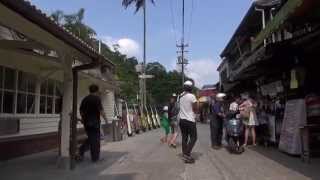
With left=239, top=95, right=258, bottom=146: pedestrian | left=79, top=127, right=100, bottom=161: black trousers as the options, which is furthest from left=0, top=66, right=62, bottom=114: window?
left=239, top=95, right=258, bottom=146: pedestrian

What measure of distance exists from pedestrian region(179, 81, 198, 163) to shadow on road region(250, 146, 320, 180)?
76.8 inches

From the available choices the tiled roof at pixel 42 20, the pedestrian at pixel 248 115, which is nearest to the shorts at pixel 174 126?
the pedestrian at pixel 248 115

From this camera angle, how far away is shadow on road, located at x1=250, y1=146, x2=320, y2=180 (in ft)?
36.3

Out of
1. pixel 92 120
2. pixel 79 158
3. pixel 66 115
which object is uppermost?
pixel 66 115

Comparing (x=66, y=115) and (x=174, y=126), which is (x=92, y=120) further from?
(x=174, y=126)

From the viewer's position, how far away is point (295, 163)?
499 inches

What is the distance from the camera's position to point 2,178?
35.9 ft

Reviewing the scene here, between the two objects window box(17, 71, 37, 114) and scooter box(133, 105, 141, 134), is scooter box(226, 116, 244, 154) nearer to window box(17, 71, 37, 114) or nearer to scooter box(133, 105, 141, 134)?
window box(17, 71, 37, 114)

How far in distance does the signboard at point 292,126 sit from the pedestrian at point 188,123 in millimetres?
2290

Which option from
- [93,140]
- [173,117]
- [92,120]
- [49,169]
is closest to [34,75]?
[92,120]

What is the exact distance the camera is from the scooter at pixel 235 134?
1550 centimetres

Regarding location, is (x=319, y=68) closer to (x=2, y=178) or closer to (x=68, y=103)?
(x=68, y=103)

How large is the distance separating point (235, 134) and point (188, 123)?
7.65 feet

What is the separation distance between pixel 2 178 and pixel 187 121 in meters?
4.57
